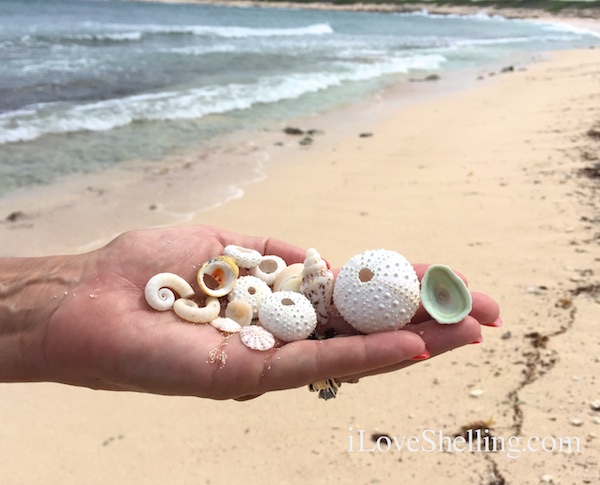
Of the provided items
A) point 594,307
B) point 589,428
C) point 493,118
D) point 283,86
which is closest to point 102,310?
point 589,428

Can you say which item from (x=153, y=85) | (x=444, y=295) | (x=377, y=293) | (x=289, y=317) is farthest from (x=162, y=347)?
(x=153, y=85)

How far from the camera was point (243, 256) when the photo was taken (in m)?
3.05

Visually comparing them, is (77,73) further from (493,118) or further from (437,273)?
(437,273)

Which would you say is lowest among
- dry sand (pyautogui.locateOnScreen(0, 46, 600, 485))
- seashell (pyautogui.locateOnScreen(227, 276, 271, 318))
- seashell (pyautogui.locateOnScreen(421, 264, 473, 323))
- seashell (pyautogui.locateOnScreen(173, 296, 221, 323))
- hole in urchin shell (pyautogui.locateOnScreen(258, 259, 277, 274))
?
dry sand (pyautogui.locateOnScreen(0, 46, 600, 485))

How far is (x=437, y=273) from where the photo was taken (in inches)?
103

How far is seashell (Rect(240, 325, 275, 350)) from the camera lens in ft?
7.69

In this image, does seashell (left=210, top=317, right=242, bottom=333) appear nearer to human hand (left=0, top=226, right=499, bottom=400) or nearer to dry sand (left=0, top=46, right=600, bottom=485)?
human hand (left=0, top=226, right=499, bottom=400)

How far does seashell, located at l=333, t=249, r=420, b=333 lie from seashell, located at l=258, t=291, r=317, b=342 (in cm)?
16

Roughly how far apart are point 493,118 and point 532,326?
24.0 ft

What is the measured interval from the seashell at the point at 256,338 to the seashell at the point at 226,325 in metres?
0.06

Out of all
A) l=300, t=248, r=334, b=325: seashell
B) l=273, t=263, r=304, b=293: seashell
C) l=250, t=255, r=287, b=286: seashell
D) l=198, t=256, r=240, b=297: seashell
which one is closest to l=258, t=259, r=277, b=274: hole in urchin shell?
l=250, t=255, r=287, b=286: seashell

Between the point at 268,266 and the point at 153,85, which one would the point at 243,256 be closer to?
the point at 268,266

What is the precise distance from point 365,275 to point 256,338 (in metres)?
0.60

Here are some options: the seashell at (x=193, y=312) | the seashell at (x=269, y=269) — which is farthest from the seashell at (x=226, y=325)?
the seashell at (x=269, y=269)
